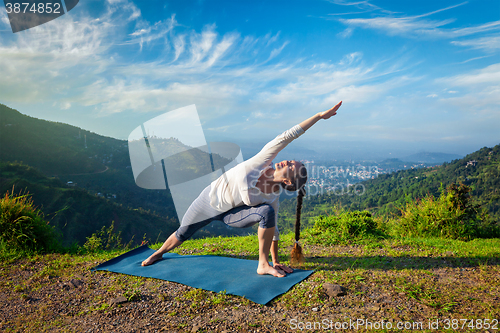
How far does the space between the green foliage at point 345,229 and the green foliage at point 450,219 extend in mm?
836

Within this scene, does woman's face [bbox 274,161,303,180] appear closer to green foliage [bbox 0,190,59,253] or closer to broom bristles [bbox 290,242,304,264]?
broom bristles [bbox 290,242,304,264]

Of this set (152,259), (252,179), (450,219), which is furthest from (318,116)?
(450,219)

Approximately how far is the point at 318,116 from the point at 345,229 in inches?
111

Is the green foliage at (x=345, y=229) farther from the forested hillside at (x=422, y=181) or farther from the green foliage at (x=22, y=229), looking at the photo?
the forested hillside at (x=422, y=181)

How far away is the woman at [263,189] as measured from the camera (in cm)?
327

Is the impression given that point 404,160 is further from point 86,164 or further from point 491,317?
point 86,164

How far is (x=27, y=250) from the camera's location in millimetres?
4707

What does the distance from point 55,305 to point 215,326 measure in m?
1.87

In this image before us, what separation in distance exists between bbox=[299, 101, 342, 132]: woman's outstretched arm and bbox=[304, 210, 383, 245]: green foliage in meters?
2.69

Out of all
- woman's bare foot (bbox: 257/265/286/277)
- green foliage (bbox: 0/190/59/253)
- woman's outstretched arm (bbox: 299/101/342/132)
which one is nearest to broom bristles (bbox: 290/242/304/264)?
woman's bare foot (bbox: 257/265/286/277)

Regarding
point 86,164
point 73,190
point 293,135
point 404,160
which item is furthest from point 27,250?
point 86,164

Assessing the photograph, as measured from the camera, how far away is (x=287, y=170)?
3271 mm

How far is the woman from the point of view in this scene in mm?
3266

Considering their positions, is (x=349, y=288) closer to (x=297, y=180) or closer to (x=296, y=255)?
(x=296, y=255)
